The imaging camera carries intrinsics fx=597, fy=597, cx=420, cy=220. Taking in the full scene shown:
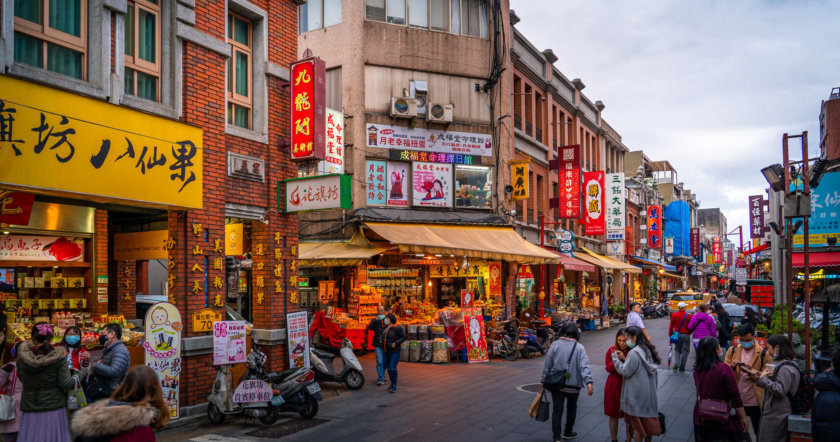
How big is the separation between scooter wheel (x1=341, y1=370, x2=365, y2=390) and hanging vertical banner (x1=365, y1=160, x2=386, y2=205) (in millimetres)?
8193

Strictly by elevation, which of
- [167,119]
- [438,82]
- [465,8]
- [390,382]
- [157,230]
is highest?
[465,8]

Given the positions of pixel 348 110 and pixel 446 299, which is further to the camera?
pixel 446 299

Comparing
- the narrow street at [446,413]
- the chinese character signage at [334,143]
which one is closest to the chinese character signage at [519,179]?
the chinese character signage at [334,143]

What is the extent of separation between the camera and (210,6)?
34.8ft

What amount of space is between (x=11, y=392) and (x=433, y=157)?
1553 centimetres

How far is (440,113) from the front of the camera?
20.6 meters

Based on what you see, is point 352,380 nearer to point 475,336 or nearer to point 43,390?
point 475,336

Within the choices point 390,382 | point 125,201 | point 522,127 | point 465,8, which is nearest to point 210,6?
point 125,201

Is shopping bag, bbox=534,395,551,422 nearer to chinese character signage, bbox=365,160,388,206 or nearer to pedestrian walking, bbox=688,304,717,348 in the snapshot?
pedestrian walking, bbox=688,304,717,348

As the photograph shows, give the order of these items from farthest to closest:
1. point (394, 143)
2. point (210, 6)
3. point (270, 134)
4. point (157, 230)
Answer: point (394, 143)
point (157, 230)
point (270, 134)
point (210, 6)

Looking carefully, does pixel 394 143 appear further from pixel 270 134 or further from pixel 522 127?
pixel 270 134

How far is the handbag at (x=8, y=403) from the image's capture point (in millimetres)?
6668

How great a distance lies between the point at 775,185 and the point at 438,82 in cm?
1306

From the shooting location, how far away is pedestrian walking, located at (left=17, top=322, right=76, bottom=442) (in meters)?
6.30
